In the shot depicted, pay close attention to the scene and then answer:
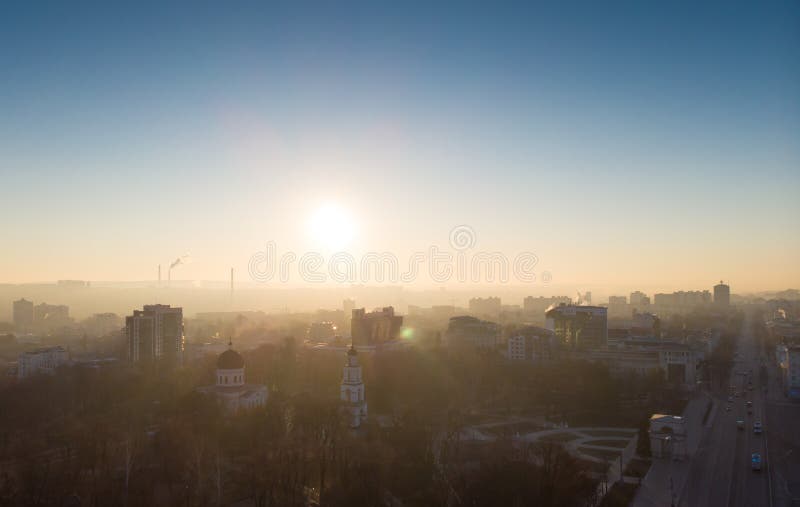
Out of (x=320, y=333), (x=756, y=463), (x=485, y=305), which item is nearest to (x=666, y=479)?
(x=756, y=463)

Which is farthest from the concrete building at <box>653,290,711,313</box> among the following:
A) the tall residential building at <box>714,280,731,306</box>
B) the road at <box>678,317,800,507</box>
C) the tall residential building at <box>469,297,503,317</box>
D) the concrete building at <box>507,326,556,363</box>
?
the road at <box>678,317,800,507</box>

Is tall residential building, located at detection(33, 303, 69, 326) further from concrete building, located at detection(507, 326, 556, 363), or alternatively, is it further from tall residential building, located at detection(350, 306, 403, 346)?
concrete building, located at detection(507, 326, 556, 363)

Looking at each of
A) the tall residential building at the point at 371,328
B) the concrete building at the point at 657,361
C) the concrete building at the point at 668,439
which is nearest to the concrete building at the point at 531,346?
the concrete building at the point at 657,361

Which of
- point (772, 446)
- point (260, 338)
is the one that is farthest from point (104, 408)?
point (260, 338)

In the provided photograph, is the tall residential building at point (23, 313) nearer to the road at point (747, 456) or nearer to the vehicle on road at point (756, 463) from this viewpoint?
the road at point (747, 456)

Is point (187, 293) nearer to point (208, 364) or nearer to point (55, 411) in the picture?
point (208, 364)
